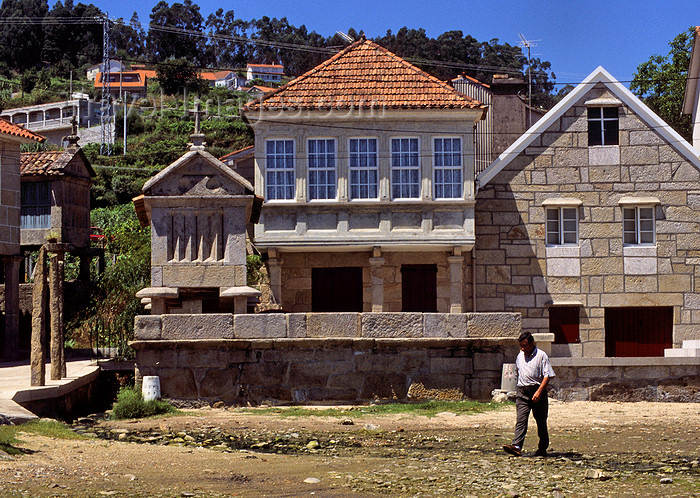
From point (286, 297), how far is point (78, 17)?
9550 cm

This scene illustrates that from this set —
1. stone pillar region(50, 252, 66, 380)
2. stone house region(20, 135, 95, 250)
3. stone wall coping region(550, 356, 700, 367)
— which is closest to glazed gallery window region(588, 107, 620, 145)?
stone wall coping region(550, 356, 700, 367)

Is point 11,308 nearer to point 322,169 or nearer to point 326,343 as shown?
point 322,169

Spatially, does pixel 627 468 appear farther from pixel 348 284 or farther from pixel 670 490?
pixel 348 284

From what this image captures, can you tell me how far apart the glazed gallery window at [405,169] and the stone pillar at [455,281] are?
193 centimetres

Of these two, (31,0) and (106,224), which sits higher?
(31,0)

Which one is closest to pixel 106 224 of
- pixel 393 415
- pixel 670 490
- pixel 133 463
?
pixel 393 415

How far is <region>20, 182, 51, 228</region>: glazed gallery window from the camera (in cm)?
3083

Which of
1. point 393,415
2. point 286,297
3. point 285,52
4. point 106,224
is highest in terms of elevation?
point 285,52

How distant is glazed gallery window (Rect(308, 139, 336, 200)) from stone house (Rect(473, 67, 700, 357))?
12.8ft

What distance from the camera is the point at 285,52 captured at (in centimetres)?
12200

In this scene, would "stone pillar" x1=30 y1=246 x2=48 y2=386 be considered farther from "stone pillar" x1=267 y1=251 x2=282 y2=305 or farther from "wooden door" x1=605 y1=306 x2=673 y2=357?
"wooden door" x1=605 y1=306 x2=673 y2=357

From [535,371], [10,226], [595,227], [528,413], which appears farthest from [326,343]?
[10,226]

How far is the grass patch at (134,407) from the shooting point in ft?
52.1

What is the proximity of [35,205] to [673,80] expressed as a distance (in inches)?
972
